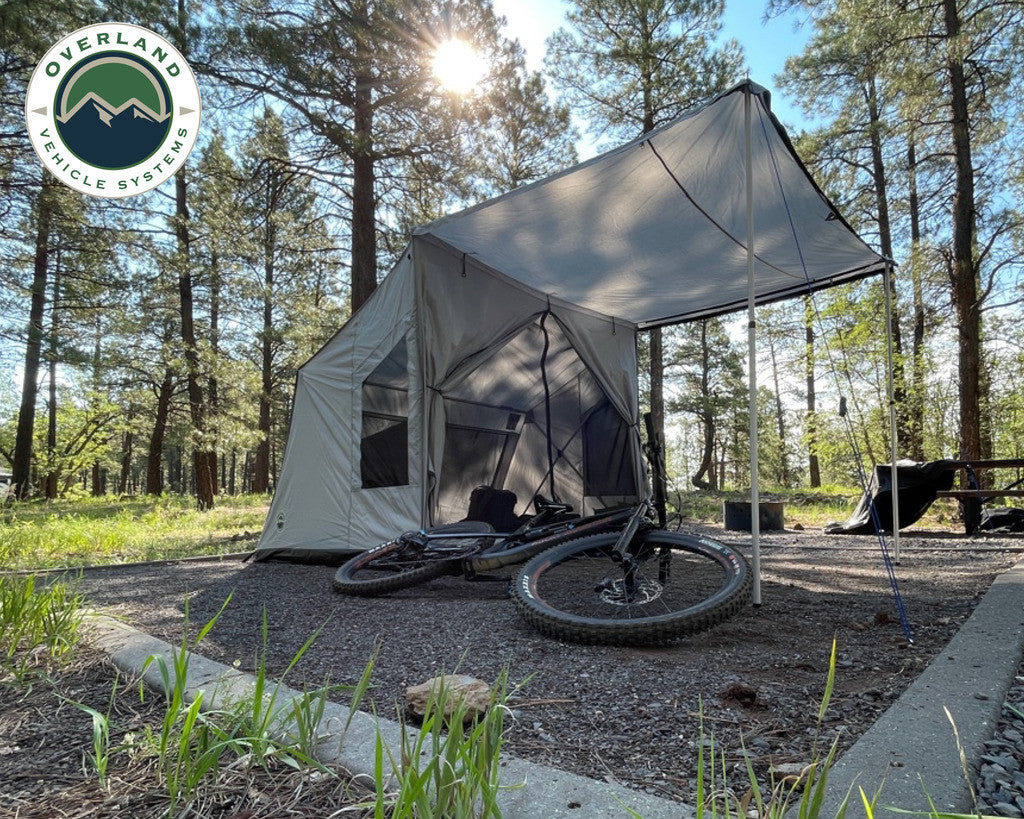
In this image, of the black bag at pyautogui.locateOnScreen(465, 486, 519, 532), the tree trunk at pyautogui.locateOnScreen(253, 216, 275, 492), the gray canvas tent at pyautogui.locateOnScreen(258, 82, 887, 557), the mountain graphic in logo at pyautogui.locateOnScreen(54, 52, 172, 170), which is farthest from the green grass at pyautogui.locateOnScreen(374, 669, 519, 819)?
the tree trunk at pyautogui.locateOnScreen(253, 216, 275, 492)

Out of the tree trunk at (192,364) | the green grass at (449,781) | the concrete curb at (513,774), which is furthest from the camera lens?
the tree trunk at (192,364)

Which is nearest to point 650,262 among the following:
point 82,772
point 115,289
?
point 82,772

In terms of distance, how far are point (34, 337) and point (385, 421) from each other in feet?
19.1

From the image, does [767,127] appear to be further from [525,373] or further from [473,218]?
[525,373]

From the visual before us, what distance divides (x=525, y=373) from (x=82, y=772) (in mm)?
4849

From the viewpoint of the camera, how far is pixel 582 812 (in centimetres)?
92

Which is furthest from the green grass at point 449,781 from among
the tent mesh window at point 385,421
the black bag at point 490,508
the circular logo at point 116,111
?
the circular logo at point 116,111

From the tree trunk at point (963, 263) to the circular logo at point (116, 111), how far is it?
8.29 m

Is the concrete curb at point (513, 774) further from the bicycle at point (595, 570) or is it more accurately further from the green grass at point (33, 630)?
the bicycle at point (595, 570)

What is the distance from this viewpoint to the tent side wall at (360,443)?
14.1 feet

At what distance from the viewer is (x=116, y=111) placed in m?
4.80

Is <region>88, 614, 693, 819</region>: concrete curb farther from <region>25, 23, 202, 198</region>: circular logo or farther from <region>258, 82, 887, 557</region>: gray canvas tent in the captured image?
<region>25, 23, 202, 198</region>: circular logo

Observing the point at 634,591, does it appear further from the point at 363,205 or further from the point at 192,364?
the point at 192,364

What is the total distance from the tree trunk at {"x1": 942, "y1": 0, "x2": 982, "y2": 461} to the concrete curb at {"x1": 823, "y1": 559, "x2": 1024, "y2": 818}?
6195 mm
